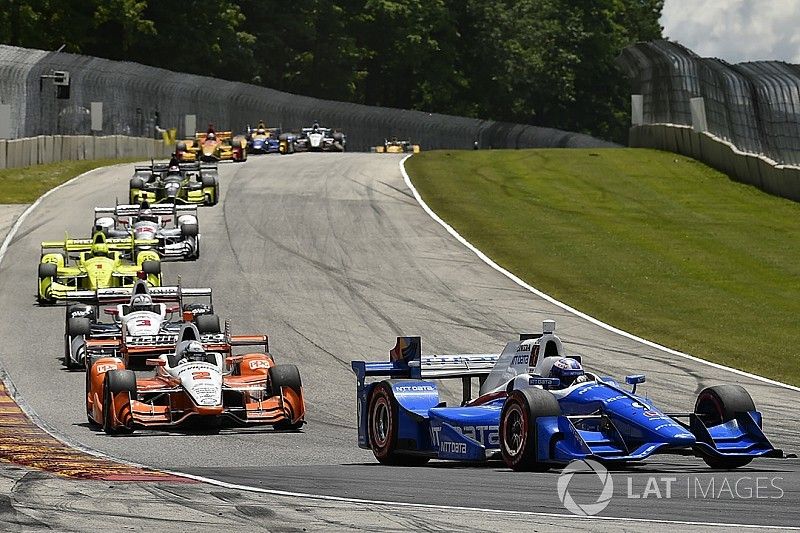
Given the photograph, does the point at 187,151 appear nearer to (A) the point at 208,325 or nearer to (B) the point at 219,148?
(B) the point at 219,148

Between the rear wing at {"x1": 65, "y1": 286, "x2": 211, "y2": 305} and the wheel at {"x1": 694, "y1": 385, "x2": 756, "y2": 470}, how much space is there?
11157mm

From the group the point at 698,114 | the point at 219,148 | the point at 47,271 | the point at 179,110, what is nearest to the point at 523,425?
the point at 47,271

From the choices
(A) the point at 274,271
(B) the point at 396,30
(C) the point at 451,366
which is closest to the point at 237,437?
(C) the point at 451,366

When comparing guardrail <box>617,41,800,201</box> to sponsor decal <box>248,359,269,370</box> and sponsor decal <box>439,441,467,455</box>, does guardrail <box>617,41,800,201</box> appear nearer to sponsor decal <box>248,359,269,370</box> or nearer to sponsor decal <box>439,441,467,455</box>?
sponsor decal <box>248,359,269,370</box>

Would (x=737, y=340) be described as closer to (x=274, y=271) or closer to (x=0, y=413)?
(x=274, y=271)

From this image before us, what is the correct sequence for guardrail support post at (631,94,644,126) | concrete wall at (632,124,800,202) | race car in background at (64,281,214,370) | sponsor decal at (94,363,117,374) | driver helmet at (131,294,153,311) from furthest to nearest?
1. guardrail support post at (631,94,644,126)
2. concrete wall at (632,124,800,202)
3. driver helmet at (131,294,153,311)
4. race car in background at (64,281,214,370)
5. sponsor decal at (94,363,117,374)

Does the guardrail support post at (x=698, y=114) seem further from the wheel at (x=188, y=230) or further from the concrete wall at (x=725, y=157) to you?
the wheel at (x=188, y=230)

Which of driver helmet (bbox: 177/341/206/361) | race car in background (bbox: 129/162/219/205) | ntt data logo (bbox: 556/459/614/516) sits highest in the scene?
race car in background (bbox: 129/162/219/205)

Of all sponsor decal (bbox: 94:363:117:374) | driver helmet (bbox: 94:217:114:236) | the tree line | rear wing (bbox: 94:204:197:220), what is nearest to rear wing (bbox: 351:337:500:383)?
sponsor decal (bbox: 94:363:117:374)

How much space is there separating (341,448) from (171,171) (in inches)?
972

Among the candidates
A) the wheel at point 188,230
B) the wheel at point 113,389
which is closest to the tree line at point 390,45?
the wheel at point 188,230

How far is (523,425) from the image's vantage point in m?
11.0

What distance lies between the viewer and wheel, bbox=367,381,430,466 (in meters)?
12.8

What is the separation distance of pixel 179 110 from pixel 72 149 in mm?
11906
